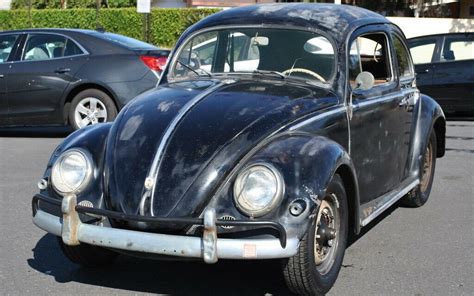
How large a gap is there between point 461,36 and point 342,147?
943 cm

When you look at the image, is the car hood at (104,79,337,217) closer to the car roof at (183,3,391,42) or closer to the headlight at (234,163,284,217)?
the headlight at (234,163,284,217)

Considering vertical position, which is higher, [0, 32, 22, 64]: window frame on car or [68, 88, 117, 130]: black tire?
[0, 32, 22, 64]: window frame on car

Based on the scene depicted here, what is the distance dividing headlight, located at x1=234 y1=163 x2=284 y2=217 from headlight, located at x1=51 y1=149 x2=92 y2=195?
39.1 inches

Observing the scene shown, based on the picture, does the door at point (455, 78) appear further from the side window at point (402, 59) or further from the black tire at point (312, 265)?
the black tire at point (312, 265)

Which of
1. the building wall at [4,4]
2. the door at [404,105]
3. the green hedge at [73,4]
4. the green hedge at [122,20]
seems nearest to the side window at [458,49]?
the door at [404,105]

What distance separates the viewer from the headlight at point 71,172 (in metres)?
4.44

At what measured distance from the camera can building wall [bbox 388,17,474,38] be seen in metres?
25.3

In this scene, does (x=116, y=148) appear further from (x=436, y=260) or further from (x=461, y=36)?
(x=461, y=36)

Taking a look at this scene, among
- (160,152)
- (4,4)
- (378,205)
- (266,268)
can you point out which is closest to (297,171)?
(160,152)

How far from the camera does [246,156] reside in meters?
4.22

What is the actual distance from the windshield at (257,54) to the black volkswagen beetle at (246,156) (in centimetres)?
1

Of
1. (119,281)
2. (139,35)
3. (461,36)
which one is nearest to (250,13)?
(119,281)

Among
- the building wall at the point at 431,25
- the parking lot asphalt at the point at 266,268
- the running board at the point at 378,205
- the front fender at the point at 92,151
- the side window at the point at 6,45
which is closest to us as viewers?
the front fender at the point at 92,151

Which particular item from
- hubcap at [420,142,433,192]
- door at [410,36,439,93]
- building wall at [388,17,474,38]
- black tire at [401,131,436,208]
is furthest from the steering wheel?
building wall at [388,17,474,38]
